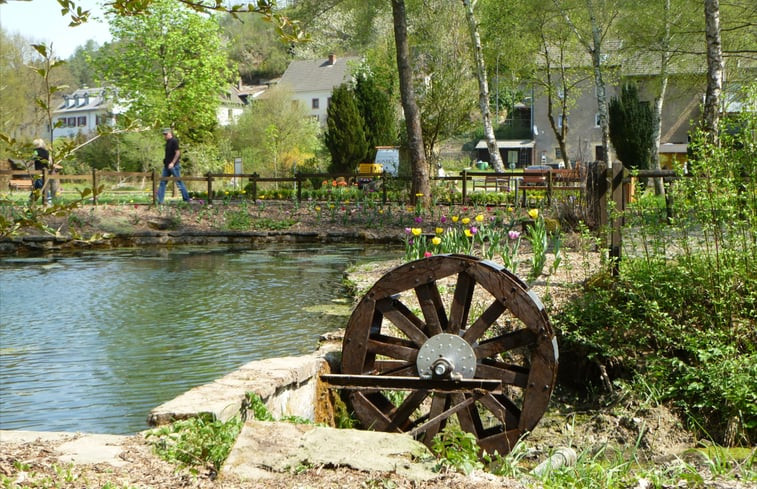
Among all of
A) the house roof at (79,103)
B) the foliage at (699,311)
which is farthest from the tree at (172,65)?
the house roof at (79,103)

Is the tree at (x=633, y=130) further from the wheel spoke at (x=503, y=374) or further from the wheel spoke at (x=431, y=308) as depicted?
the wheel spoke at (x=503, y=374)

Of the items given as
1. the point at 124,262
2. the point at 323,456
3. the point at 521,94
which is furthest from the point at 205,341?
the point at 521,94

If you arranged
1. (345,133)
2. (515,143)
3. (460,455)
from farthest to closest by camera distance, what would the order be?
(515,143), (345,133), (460,455)

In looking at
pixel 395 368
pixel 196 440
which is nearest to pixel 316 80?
pixel 395 368

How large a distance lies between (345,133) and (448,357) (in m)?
31.3

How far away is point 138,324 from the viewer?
10242 millimetres

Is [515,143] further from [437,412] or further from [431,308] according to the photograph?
[437,412]

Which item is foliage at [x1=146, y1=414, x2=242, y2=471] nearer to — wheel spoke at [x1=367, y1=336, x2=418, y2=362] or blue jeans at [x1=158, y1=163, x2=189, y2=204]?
wheel spoke at [x1=367, y1=336, x2=418, y2=362]

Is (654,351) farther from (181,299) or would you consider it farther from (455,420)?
(181,299)

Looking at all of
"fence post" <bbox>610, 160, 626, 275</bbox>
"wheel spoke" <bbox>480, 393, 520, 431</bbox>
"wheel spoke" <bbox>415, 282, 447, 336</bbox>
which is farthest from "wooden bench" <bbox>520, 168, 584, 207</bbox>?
"wheel spoke" <bbox>480, 393, 520, 431</bbox>

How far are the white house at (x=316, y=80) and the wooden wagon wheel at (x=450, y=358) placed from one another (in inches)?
3016

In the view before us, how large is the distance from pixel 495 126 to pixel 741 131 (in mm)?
53169

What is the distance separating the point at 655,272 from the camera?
7355 mm

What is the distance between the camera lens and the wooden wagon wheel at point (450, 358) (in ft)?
19.4
